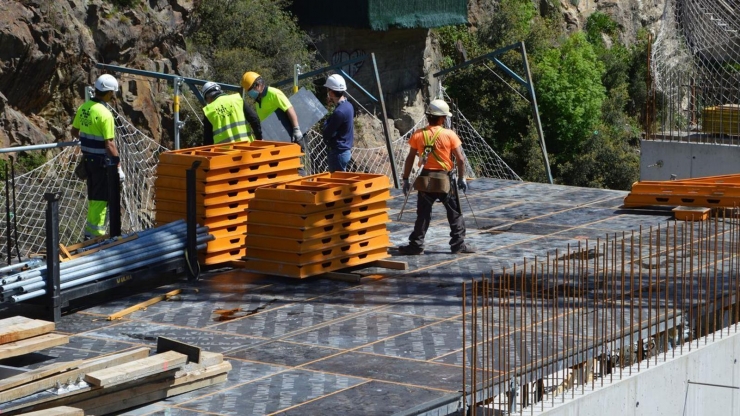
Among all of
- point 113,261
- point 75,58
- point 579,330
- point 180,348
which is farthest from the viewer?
point 75,58

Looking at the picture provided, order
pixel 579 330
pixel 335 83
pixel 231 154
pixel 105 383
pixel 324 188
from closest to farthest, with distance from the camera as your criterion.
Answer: pixel 105 383 → pixel 579 330 → pixel 324 188 → pixel 231 154 → pixel 335 83

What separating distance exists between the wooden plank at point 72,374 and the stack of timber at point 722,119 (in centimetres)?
1949

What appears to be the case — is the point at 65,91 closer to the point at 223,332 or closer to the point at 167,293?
the point at 167,293

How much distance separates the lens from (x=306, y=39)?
113ft

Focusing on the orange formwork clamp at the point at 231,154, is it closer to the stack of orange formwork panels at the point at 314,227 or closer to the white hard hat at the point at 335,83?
the stack of orange formwork panels at the point at 314,227

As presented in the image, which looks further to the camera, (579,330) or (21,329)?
(579,330)

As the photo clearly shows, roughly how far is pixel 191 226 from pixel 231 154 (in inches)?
49.5

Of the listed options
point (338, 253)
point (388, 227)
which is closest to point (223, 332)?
point (338, 253)

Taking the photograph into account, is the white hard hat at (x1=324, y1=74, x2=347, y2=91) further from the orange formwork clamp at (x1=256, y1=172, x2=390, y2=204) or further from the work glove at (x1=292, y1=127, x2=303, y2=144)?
the orange formwork clamp at (x1=256, y1=172, x2=390, y2=204)

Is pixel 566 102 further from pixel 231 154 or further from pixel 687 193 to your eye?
→ pixel 231 154

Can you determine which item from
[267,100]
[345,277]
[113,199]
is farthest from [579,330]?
[267,100]

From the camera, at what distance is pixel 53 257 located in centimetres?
1174

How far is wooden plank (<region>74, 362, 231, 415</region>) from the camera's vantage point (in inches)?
359

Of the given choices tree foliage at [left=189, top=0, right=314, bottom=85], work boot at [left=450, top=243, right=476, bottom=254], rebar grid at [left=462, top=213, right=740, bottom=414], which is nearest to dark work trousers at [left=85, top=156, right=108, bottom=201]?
work boot at [left=450, top=243, right=476, bottom=254]
